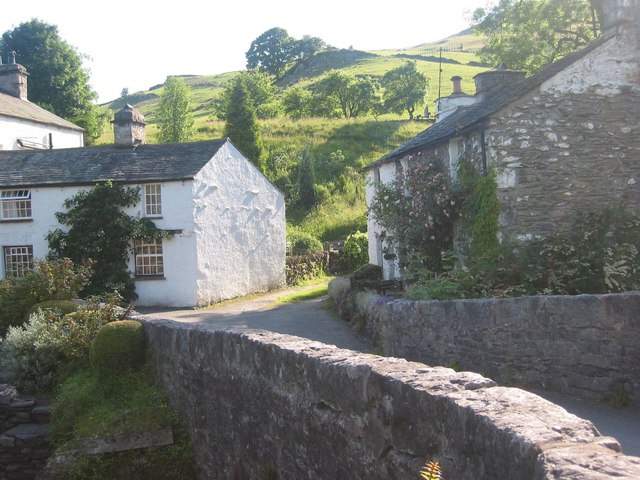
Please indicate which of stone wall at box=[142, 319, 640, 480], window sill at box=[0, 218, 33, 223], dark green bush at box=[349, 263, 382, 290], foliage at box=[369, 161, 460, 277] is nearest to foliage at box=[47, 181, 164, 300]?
window sill at box=[0, 218, 33, 223]

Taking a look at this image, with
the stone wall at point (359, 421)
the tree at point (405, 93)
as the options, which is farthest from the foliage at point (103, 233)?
the tree at point (405, 93)

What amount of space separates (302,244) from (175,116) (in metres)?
21.9

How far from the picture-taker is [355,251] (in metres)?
31.3

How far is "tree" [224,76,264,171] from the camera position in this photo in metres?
39.7

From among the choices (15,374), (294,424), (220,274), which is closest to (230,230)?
(220,274)

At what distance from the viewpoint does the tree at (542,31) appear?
28.9 m

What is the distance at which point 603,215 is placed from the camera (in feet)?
42.9

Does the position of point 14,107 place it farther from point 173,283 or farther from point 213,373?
point 213,373

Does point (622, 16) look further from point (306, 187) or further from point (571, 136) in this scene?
point (306, 187)

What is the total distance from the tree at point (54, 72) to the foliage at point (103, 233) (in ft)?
92.5

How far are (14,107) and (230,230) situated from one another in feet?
56.8

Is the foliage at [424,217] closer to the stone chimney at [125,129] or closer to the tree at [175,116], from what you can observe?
the stone chimney at [125,129]

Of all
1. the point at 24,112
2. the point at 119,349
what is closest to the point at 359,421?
the point at 119,349

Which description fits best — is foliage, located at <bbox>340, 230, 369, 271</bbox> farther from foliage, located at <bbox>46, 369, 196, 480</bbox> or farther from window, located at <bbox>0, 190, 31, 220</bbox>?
foliage, located at <bbox>46, 369, 196, 480</bbox>
